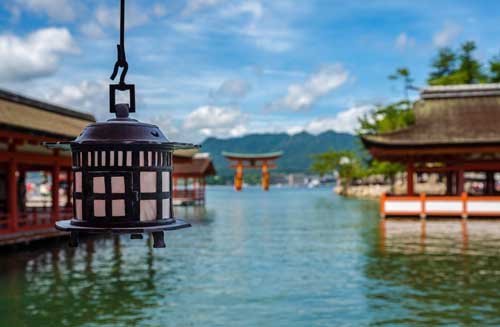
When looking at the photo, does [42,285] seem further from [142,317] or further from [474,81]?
[474,81]

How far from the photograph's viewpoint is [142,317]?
39.9 feet

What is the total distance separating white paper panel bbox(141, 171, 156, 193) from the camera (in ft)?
13.1

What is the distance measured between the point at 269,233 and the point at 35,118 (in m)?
12.0

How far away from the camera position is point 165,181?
4.15 meters

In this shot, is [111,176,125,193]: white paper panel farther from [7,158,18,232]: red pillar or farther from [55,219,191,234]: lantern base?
[7,158,18,232]: red pillar

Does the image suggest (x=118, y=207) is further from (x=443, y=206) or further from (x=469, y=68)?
(x=469, y=68)

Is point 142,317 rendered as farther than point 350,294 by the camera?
No

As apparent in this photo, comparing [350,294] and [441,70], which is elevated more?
[441,70]

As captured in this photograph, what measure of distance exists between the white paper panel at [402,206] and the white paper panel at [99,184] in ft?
106

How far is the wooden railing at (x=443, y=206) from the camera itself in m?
33.9

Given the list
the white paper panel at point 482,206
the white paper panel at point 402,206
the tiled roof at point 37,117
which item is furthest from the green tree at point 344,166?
the tiled roof at point 37,117

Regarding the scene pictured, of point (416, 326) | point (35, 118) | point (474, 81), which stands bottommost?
point (416, 326)

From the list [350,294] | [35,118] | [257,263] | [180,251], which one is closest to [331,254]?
[257,263]

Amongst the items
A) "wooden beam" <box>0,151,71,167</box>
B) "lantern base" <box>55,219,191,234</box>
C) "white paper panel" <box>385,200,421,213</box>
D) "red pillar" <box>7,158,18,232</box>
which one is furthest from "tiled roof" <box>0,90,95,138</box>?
"white paper panel" <box>385,200,421,213</box>
